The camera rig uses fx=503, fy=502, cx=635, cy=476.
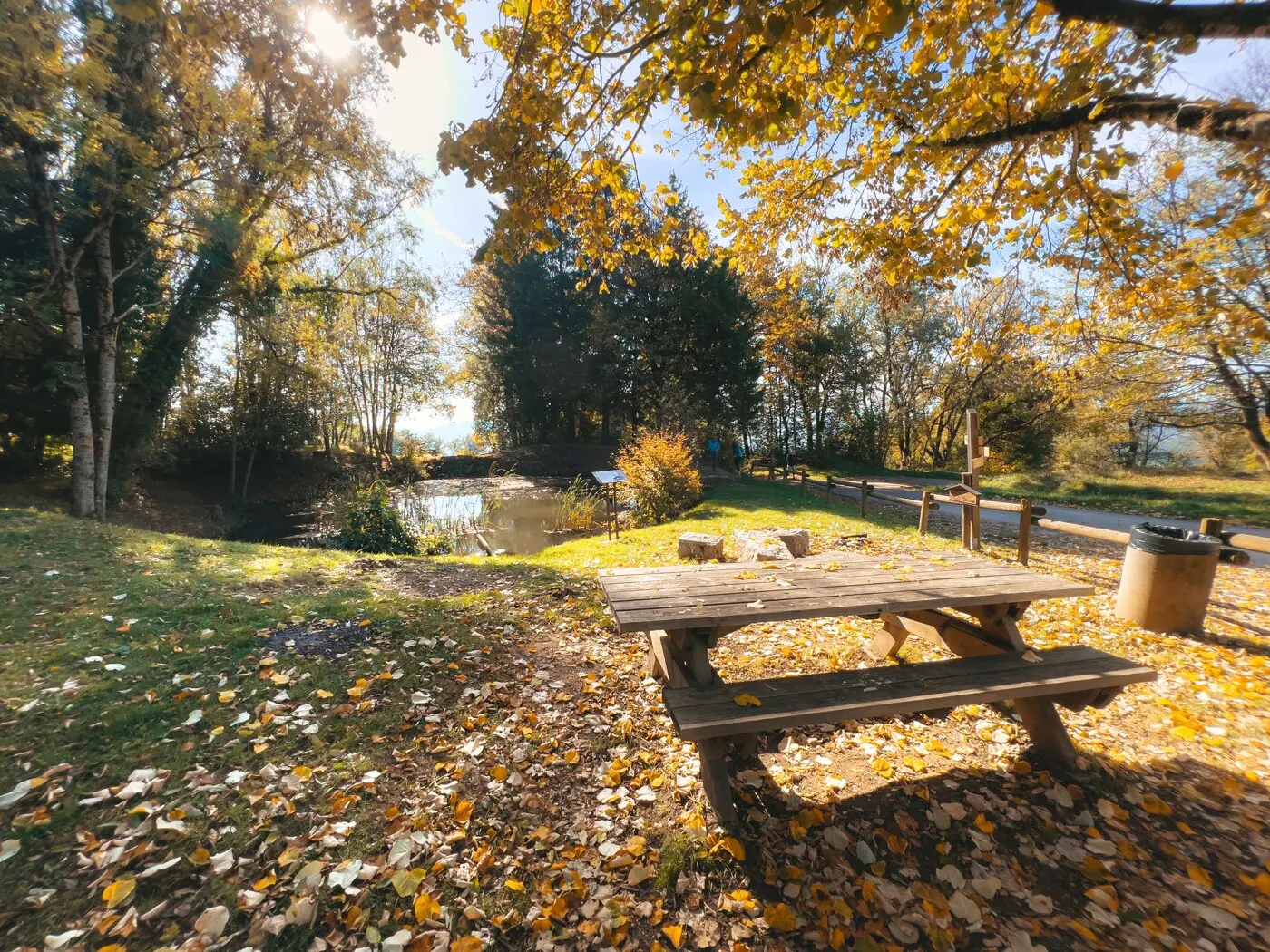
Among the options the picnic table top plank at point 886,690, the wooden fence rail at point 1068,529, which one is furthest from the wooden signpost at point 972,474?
the picnic table top plank at point 886,690

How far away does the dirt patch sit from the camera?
362cm

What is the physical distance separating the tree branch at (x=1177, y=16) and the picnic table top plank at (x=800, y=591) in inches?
108

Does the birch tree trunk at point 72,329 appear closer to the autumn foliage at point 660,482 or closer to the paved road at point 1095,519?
the autumn foliage at point 660,482

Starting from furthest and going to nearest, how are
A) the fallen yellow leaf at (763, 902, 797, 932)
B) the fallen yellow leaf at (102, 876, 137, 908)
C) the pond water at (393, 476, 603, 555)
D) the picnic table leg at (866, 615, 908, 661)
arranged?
the pond water at (393, 476, 603, 555), the picnic table leg at (866, 615, 908, 661), the fallen yellow leaf at (763, 902, 797, 932), the fallen yellow leaf at (102, 876, 137, 908)

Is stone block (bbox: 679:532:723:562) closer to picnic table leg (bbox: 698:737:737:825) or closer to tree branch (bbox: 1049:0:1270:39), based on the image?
picnic table leg (bbox: 698:737:737:825)

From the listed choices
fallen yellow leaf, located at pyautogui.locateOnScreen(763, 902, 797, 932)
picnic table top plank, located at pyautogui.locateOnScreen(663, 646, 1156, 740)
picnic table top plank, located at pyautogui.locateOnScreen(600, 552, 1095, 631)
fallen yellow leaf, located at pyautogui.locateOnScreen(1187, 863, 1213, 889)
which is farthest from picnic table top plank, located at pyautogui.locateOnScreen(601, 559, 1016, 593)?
fallen yellow leaf, located at pyautogui.locateOnScreen(1187, 863, 1213, 889)

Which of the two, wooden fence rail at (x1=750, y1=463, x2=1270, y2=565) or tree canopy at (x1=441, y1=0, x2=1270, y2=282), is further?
wooden fence rail at (x1=750, y1=463, x2=1270, y2=565)

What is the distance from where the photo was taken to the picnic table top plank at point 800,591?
2.41 m

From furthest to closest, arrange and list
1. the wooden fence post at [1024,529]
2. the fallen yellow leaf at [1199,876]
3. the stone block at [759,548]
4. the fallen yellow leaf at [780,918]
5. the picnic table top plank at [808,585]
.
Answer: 1. the wooden fence post at [1024,529]
2. the stone block at [759,548]
3. the picnic table top plank at [808,585]
4. the fallen yellow leaf at [1199,876]
5. the fallen yellow leaf at [780,918]

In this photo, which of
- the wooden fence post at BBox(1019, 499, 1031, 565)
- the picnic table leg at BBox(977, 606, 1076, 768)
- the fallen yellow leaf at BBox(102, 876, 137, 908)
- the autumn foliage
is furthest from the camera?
the autumn foliage

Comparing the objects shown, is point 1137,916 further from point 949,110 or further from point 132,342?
point 132,342

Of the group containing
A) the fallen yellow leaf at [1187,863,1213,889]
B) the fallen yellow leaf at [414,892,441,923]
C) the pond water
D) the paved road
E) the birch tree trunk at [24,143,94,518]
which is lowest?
the pond water

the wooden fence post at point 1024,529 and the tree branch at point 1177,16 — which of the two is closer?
the tree branch at point 1177,16

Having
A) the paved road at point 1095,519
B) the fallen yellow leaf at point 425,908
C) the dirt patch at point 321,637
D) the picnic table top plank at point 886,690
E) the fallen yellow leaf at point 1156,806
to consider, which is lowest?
the fallen yellow leaf at point 425,908
